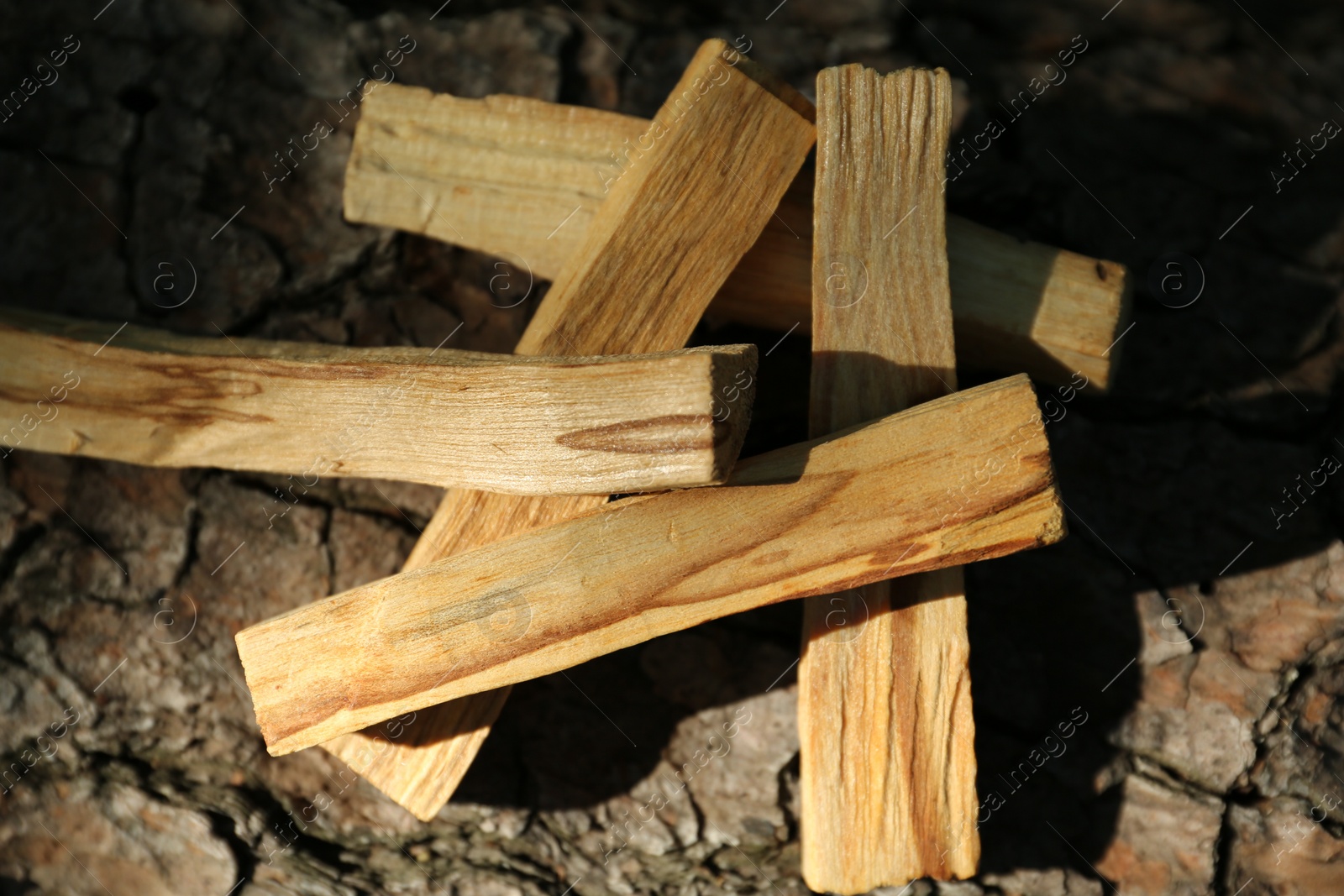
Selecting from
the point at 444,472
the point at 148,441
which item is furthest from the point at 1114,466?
the point at 148,441

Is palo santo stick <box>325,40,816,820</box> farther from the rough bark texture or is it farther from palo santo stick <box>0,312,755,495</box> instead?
the rough bark texture

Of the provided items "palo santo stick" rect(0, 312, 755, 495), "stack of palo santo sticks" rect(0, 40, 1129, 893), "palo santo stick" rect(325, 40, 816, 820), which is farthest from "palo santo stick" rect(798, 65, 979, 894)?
"palo santo stick" rect(0, 312, 755, 495)

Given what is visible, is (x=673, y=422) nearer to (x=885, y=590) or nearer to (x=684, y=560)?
(x=684, y=560)

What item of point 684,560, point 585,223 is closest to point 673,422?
point 684,560

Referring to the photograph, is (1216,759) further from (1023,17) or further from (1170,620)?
(1023,17)

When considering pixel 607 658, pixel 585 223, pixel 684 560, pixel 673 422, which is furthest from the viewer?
pixel 607 658

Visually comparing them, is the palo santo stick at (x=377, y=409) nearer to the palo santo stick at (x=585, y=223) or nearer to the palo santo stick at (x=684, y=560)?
the palo santo stick at (x=684, y=560)

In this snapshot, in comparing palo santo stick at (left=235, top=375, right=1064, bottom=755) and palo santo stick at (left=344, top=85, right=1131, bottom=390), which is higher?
palo santo stick at (left=344, top=85, right=1131, bottom=390)
